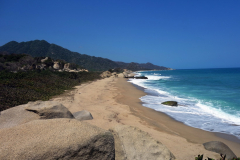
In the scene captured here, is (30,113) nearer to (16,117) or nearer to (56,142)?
(16,117)

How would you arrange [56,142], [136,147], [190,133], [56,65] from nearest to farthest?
[56,142] → [136,147] → [190,133] → [56,65]

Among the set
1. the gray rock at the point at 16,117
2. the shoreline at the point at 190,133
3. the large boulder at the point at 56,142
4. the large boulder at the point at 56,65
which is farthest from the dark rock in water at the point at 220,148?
the large boulder at the point at 56,65

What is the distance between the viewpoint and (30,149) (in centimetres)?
240

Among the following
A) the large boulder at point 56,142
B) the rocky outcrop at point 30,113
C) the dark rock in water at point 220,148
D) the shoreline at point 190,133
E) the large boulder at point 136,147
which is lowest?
the shoreline at point 190,133

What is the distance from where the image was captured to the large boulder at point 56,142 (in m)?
2.39

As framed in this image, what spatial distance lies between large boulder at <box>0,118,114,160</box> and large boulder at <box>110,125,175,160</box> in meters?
0.52

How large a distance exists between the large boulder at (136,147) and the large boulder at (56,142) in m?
0.52

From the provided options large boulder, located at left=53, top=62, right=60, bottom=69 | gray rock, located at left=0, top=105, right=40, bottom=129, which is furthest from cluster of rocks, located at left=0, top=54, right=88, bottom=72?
gray rock, located at left=0, top=105, right=40, bottom=129

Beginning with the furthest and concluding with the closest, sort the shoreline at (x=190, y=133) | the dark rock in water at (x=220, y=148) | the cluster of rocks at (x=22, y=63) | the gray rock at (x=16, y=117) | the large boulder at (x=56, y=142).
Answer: the cluster of rocks at (x=22, y=63)
the shoreline at (x=190, y=133)
the dark rock in water at (x=220, y=148)
the gray rock at (x=16, y=117)
the large boulder at (x=56, y=142)

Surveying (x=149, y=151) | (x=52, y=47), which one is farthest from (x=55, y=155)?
(x=52, y=47)

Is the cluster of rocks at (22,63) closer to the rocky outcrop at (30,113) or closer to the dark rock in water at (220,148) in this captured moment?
the rocky outcrop at (30,113)

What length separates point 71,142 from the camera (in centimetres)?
266

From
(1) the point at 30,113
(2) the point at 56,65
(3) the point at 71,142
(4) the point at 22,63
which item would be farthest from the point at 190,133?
(2) the point at 56,65

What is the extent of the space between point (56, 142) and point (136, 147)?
1.88m
